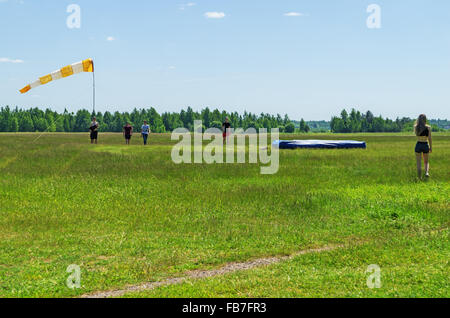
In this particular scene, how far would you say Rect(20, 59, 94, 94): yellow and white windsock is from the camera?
727 inches

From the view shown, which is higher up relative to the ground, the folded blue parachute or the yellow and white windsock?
the yellow and white windsock

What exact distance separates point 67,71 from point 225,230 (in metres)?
10.6

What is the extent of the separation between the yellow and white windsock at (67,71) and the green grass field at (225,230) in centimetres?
419

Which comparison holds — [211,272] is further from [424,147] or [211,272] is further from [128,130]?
[128,130]

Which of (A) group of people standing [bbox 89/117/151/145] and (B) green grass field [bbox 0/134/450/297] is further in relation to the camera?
(A) group of people standing [bbox 89/117/151/145]

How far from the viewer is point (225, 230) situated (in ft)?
38.6

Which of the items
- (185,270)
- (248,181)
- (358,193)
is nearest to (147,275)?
(185,270)

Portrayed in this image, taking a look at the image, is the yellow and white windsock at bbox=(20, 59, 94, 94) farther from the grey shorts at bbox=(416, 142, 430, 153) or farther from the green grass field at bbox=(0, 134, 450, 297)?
the grey shorts at bbox=(416, 142, 430, 153)

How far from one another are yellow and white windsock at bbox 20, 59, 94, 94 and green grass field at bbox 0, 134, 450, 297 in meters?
4.19

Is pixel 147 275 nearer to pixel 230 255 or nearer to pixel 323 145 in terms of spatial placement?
pixel 230 255

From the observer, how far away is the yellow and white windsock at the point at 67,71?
18.5 metres

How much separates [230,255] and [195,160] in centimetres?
1887

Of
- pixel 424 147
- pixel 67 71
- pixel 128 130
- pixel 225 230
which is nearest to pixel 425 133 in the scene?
pixel 424 147

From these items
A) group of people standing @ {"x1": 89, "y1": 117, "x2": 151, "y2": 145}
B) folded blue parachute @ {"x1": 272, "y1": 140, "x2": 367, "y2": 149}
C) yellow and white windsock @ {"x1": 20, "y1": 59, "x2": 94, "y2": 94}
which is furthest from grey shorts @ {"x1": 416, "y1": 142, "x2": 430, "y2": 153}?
group of people standing @ {"x1": 89, "y1": 117, "x2": 151, "y2": 145}
